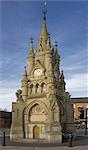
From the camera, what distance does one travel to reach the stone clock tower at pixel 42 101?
37312 millimetres

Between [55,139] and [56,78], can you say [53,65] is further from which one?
[55,139]

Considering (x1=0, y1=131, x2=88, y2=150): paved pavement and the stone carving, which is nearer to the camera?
(x1=0, y1=131, x2=88, y2=150): paved pavement

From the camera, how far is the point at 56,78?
41.3 metres

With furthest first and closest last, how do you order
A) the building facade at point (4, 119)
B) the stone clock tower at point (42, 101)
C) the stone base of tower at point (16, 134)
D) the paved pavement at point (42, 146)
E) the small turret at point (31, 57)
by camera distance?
the building facade at point (4, 119), the small turret at point (31, 57), the stone base of tower at point (16, 134), the stone clock tower at point (42, 101), the paved pavement at point (42, 146)

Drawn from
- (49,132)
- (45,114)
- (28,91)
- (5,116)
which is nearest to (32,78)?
(28,91)

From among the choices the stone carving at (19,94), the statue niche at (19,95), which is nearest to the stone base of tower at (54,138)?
the statue niche at (19,95)

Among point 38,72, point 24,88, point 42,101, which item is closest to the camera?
point 42,101

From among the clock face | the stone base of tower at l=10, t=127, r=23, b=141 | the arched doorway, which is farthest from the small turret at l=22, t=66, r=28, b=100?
the arched doorway

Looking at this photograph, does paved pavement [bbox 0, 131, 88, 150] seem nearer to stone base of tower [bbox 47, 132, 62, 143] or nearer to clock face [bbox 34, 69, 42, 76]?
stone base of tower [bbox 47, 132, 62, 143]

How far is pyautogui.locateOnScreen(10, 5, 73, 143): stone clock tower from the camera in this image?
37312 millimetres

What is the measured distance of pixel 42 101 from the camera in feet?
127

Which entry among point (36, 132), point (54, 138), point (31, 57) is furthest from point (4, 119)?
point (54, 138)

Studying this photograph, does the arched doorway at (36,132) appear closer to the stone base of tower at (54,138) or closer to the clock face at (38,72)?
the stone base of tower at (54,138)

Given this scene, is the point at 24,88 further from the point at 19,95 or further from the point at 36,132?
the point at 36,132
